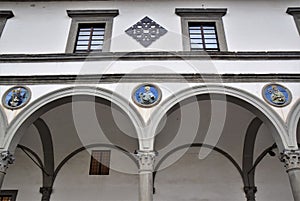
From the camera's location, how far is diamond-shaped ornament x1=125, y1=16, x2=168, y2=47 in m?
10.0

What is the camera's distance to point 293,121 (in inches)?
314

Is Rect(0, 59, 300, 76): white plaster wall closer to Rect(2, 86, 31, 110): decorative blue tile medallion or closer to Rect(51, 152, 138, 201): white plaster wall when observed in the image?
Rect(2, 86, 31, 110): decorative blue tile medallion

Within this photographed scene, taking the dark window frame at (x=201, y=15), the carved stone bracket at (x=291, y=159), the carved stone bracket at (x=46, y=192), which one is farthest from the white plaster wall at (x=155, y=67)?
the carved stone bracket at (x=46, y=192)

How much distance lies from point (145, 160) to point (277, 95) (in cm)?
386

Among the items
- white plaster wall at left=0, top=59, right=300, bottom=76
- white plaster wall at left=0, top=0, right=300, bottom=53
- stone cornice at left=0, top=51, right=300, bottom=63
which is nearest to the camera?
white plaster wall at left=0, top=59, right=300, bottom=76

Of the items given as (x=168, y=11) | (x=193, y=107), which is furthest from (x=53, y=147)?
(x=168, y=11)

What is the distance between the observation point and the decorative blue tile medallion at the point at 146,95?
828cm

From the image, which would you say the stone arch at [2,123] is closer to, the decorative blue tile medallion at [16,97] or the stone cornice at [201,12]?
the decorative blue tile medallion at [16,97]

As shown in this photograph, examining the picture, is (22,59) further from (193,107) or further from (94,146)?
(193,107)

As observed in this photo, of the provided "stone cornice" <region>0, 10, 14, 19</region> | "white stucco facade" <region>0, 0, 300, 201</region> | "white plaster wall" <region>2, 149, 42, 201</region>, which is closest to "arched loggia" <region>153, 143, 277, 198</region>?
"white stucco facade" <region>0, 0, 300, 201</region>

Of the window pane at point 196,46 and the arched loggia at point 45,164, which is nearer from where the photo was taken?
the window pane at point 196,46

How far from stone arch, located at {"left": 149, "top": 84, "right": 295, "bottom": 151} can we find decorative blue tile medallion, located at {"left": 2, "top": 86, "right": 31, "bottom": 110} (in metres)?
3.40

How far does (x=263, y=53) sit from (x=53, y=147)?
7.44 meters

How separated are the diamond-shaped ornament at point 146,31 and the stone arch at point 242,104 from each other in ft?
7.84
